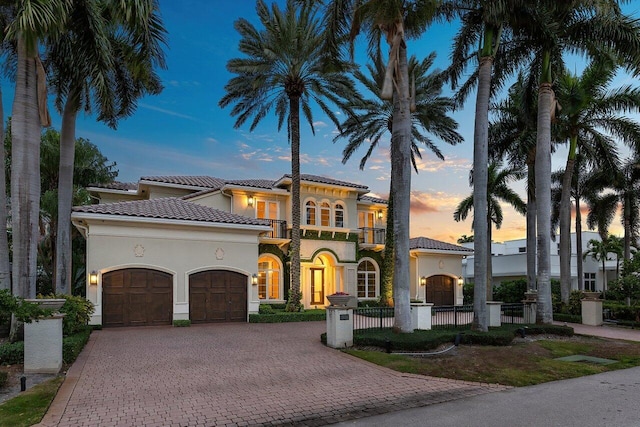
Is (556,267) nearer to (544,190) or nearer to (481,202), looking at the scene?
(544,190)

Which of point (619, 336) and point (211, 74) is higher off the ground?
point (211, 74)

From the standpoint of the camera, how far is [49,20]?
10836 millimetres

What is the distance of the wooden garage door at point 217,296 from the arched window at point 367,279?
10988 millimetres

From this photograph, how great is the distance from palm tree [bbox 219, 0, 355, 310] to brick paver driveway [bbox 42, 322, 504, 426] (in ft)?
36.0

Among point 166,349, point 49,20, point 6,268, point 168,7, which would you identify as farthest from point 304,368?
point 168,7

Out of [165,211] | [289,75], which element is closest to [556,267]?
[289,75]

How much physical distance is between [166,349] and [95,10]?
1045 centimetres

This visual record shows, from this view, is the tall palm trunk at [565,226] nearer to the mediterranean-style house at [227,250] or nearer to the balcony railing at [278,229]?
the mediterranean-style house at [227,250]

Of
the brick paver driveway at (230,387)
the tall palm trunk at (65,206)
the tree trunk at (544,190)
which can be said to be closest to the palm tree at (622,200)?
the tree trunk at (544,190)

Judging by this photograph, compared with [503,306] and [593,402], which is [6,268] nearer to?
[593,402]

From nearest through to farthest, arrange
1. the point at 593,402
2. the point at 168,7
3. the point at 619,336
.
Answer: the point at 593,402 < the point at 168,7 < the point at 619,336

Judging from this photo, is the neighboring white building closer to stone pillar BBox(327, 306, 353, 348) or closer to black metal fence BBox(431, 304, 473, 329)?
black metal fence BBox(431, 304, 473, 329)

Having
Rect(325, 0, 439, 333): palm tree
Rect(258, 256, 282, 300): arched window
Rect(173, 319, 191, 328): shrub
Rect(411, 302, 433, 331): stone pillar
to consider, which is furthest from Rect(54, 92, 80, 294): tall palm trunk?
Rect(411, 302, 433, 331): stone pillar

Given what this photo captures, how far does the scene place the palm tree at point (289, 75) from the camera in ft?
72.5
